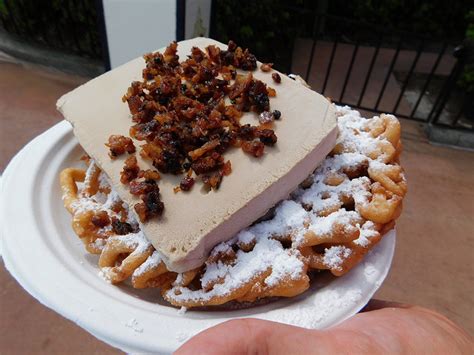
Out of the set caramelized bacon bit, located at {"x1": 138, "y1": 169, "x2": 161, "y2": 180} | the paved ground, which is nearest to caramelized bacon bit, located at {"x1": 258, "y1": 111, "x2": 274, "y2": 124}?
caramelized bacon bit, located at {"x1": 138, "y1": 169, "x2": 161, "y2": 180}

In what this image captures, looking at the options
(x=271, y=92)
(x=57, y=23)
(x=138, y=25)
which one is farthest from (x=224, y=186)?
(x=57, y=23)

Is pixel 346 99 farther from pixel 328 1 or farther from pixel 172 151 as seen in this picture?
pixel 172 151

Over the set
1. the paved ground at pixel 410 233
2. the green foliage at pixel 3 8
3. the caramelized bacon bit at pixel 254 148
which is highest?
the caramelized bacon bit at pixel 254 148

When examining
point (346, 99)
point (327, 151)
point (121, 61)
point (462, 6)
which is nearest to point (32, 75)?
point (121, 61)

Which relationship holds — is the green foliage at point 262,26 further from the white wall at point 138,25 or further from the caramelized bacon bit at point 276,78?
the caramelized bacon bit at point 276,78

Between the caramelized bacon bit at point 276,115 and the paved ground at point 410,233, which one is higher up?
the caramelized bacon bit at point 276,115

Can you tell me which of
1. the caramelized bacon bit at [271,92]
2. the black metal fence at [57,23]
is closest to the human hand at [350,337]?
the caramelized bacon bit at [271,92]
